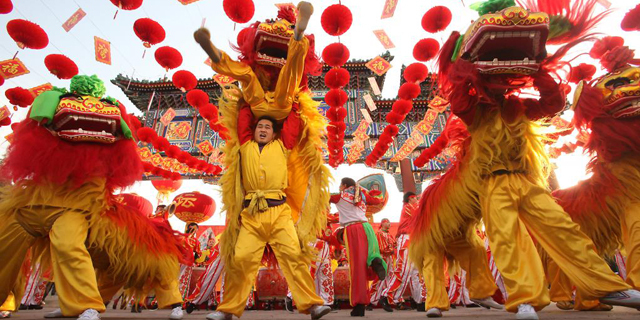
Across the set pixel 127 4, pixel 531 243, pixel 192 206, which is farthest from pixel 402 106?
pixel 192 206

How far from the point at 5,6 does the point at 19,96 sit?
1351mm

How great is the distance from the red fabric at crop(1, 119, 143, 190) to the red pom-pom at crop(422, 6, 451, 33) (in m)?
3.47

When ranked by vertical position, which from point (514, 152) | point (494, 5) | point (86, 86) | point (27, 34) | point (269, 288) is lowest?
point (269, 288)

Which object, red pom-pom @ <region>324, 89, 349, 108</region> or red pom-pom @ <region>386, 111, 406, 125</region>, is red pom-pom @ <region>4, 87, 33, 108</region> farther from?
red pom-pom @ <region>386, 111, 406, 125</region>

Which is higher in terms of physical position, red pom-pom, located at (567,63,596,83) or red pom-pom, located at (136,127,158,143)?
red pom-pom, located at (136,127,158,143)

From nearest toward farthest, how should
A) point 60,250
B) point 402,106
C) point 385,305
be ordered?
point 60,250 → point 385,305 → point 402,106

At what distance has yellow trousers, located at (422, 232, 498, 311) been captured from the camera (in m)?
2.45

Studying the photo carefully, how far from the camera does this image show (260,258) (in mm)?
2107

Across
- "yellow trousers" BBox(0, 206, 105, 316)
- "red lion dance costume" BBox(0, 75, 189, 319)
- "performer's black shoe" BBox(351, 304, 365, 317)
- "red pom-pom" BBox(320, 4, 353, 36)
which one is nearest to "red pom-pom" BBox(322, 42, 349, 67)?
"red pom-pom" BBox(320, 4, 353, 36)

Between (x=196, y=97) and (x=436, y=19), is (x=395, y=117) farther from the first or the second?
(x=196, y=97)

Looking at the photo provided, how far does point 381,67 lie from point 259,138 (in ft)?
11.4

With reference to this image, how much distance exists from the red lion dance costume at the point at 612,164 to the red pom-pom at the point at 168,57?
4244 mm

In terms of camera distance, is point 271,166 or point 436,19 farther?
point 436,19

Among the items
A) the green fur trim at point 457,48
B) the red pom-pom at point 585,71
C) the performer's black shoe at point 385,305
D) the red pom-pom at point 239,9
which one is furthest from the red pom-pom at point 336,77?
the performer's black shoe at point 385,305
